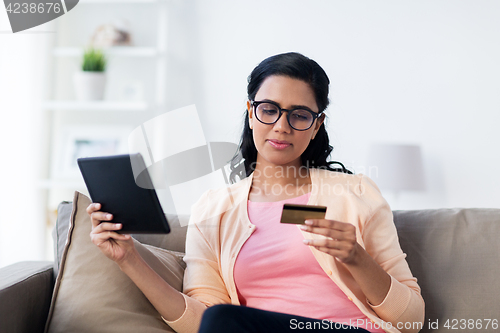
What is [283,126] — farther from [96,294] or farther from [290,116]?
[96,294]

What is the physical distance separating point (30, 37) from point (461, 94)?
99.9 inches

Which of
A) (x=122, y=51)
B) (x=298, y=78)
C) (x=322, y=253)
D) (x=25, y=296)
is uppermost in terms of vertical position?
(x=122, y=51)

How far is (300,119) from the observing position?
4.10 feet

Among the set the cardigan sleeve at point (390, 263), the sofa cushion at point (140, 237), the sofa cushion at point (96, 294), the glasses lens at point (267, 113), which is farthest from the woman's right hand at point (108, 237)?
the cardigan sleeve at point (390, 263)

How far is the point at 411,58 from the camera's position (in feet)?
8.42

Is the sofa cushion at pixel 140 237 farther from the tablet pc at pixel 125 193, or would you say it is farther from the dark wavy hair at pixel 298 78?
the tablet pc at pixel 125 193

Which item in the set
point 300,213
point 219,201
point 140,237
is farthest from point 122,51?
point 300,213

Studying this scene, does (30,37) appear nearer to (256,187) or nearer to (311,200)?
(256,187)

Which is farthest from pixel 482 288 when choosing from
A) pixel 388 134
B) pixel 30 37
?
pixel 30 37

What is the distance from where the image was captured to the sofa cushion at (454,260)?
1.29 metres

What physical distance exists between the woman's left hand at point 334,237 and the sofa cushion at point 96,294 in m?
0.47

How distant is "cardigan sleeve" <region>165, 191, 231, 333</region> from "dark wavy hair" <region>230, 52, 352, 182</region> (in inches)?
8.9

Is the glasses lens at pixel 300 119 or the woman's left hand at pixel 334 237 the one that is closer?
the woman's left hand at pixel 334 237

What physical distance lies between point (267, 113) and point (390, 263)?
20.7 inches
